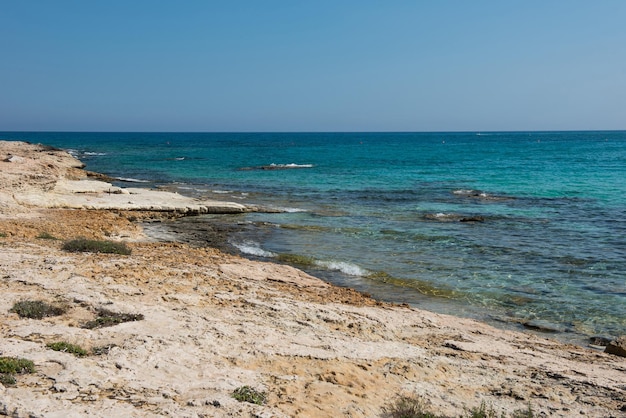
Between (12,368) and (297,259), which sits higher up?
(12,368)

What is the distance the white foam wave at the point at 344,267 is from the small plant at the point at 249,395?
26.8 ft

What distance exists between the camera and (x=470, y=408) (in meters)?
6.43

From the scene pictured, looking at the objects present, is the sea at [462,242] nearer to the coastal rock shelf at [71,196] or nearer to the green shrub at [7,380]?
the coastal rock shelf at [71,196]

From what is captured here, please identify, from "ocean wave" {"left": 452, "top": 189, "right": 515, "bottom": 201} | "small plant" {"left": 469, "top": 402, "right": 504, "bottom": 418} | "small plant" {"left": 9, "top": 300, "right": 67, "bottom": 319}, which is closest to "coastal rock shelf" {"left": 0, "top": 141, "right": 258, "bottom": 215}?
"small plant" {"left": 9, "top": 300, "right": 67, "bottom": 319}

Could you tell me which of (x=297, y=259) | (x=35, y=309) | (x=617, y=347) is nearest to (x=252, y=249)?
(x=297, y=259)

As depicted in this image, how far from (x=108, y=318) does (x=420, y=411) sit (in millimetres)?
4757

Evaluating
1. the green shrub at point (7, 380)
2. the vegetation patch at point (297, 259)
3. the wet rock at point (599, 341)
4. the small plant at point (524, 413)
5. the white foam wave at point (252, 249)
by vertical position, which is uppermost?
the green shrub at point (7, 380)

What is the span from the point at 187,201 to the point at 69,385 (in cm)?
1905

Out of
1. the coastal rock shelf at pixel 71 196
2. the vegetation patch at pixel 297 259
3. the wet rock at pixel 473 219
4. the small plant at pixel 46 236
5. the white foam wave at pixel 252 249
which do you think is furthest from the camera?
the wet rock at pixel 473 219

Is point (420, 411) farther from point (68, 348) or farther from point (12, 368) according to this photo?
point (12, 368)

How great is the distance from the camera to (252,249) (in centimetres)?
1681

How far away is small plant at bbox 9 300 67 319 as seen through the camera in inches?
306

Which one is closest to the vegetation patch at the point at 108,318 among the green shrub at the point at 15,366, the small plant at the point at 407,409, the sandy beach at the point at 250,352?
the sandy beach at the point at 250,352

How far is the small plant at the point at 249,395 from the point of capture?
5980mm
